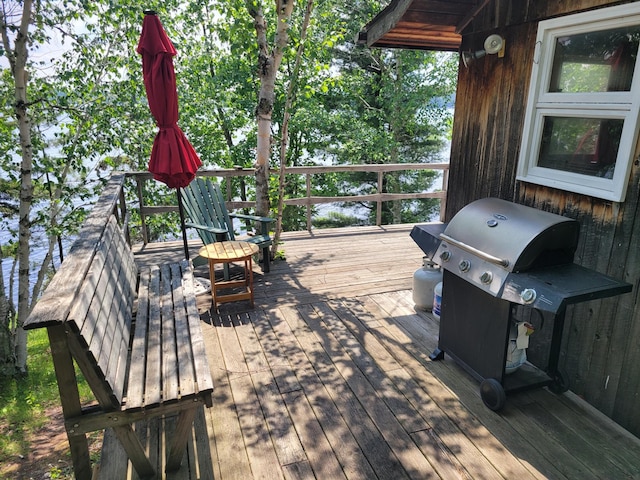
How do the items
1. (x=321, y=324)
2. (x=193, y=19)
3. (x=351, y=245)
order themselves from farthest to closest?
(x=193, y=19) → (x=351, y=245) → (x=321, y=324)

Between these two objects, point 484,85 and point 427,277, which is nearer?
point 484,85

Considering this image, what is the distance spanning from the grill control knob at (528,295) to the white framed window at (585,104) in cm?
74

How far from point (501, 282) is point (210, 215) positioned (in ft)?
10.5

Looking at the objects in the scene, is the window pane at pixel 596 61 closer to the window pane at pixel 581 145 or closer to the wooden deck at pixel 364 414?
the window pane at pixel 581 145

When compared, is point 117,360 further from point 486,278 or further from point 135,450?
point 486,278

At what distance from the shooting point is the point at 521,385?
94.6 inches

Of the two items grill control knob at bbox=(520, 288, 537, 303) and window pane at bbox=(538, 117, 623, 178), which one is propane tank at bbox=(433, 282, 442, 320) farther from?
grill control knob at bbox=(520, 288, 537, 303)

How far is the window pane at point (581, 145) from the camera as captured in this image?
2223mm


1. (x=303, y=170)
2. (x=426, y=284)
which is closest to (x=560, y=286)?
(x=426, y=284)

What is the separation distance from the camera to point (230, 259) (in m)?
3.50

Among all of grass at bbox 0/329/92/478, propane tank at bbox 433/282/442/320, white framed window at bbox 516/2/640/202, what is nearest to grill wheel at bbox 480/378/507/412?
propane tank at bbox 433/282/442/320

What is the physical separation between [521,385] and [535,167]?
135 cm

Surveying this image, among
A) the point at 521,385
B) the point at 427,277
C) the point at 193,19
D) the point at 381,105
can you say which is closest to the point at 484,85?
the point at 427,277

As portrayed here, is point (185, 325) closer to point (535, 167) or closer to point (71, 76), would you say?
point (535, 167)
